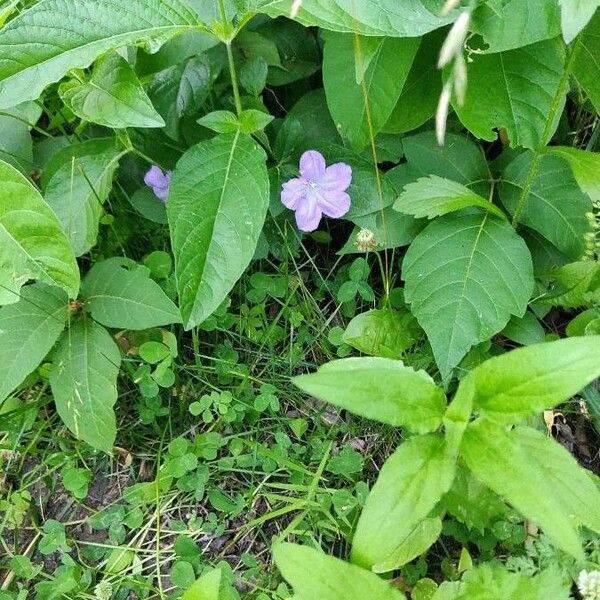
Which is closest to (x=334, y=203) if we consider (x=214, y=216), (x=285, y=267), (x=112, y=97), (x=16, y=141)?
(x=285, y=267)

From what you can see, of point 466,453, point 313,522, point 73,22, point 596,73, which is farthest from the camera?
point 313,522

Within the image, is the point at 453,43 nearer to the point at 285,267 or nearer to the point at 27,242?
the point at 27,242

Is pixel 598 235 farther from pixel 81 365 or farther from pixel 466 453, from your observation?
pixel 81 365

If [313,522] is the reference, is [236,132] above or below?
above

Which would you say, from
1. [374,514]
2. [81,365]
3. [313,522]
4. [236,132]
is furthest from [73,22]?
[313,522]

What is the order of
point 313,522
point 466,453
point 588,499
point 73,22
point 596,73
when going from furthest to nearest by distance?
point 313,522 → point 596,73 → point 73,22 → point 588,499 → point 466,453

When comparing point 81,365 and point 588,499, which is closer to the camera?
point 588,499

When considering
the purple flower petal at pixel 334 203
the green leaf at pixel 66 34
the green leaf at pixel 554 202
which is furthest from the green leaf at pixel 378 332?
the green leaf at pixel 66 34
